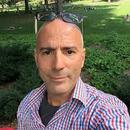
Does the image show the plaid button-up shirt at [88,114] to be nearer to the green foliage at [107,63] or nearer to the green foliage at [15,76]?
the green foliage at [15,76]

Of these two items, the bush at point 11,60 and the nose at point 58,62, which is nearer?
the nose at point 58,62

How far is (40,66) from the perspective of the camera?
73.2 inches

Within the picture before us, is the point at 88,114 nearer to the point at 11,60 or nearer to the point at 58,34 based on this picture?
the point at 58,34

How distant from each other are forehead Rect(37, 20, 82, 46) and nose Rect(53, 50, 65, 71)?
53mm

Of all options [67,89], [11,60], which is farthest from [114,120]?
[11,60]

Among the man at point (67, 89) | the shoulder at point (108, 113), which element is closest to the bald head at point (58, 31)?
the man at point (67, 89)

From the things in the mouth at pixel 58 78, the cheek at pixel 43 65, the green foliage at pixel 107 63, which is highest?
the cheek at pixel 43 65

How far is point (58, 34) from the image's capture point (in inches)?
74.0

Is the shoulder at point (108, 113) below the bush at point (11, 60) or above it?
above

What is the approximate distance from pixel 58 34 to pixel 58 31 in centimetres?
2

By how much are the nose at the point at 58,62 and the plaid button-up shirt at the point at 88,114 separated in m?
0.13

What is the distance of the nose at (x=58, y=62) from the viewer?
5.94 feet

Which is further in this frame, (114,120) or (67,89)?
(67,89)

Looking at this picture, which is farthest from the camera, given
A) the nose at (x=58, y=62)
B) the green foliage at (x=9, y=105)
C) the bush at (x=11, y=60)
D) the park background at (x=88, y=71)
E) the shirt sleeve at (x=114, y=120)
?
the bush at (x=11, y=60)
